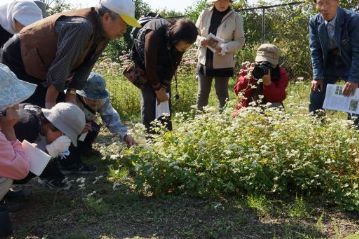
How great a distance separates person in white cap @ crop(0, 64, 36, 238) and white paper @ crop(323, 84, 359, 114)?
262cm

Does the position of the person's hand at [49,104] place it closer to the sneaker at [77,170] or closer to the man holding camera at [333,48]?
the sneaker at [77,170]

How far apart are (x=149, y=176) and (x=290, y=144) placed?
3.07 feet

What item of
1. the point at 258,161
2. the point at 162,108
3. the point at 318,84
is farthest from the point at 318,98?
the point at 258,161

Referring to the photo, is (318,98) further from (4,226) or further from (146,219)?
(4,226)

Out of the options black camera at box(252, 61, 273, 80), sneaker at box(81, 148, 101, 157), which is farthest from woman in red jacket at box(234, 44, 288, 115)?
sneaker at box(81, 148, 101, 157)

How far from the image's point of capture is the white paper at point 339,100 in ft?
14.5

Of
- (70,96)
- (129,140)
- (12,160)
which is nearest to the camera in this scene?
(12,160)

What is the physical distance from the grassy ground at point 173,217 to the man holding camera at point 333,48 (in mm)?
1697

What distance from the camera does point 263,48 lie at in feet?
16.1

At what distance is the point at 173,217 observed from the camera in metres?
3.17

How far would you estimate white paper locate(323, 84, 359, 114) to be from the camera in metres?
4.43

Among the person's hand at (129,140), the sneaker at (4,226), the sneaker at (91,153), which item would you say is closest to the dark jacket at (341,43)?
the person's hand at (129,140)

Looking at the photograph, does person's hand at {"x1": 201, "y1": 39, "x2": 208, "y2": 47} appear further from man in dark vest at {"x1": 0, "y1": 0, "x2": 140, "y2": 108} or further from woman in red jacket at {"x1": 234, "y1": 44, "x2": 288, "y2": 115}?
man in dark vest at {"x1": 0, "y1": 0, "x2": 140, "y2": 108}

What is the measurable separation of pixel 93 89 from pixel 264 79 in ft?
5.31
